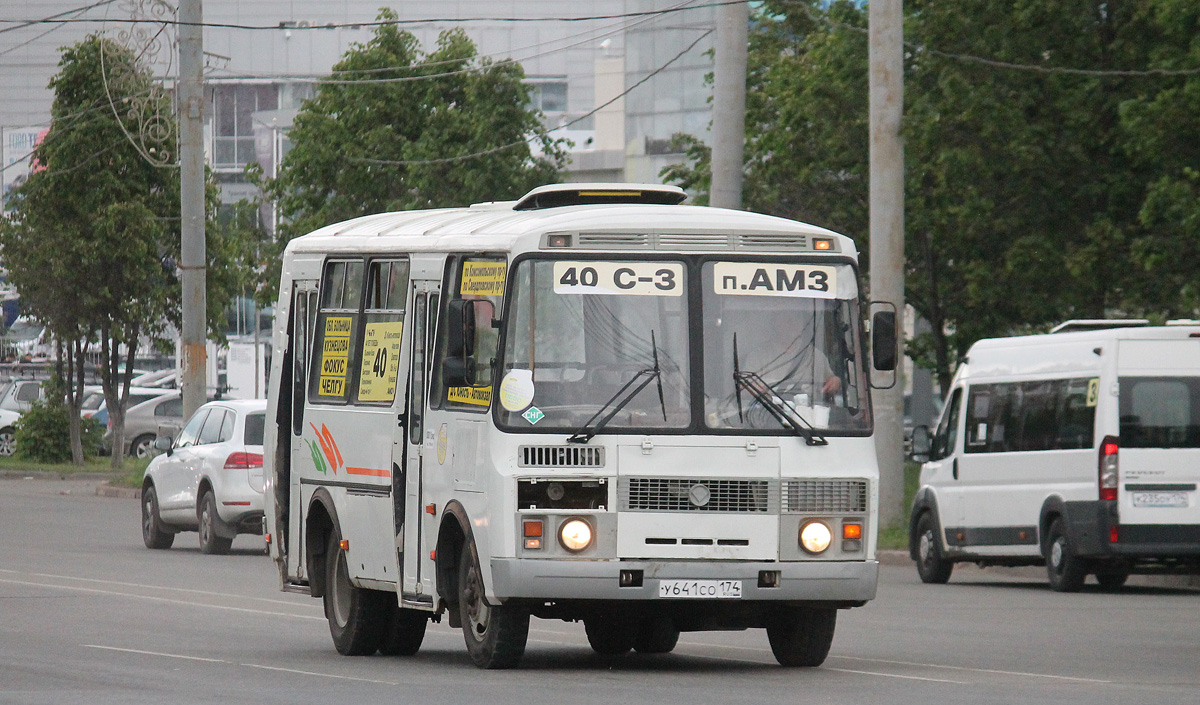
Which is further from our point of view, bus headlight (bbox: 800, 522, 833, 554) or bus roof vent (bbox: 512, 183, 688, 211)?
bus roof vent (bbox: 512, 183, 688, 211)

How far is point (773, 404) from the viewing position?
37.6 feet

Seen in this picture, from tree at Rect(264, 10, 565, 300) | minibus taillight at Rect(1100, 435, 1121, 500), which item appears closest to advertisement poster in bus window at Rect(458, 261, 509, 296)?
minibus taillight at Rect(1100, 435, 1121, 500)

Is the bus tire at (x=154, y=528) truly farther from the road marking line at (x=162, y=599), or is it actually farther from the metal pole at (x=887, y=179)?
the metal pole at (x=887, y=179)

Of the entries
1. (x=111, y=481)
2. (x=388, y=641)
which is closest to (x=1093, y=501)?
(x=388, y=641)

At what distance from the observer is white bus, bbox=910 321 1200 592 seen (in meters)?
18.5

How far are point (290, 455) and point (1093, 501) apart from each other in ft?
25.8

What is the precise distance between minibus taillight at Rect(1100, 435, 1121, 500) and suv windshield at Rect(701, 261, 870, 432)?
24.5 ft

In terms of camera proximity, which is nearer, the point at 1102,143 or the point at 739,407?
the point at 739,407

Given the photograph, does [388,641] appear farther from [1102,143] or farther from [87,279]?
[87,279]

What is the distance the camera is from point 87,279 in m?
41.7

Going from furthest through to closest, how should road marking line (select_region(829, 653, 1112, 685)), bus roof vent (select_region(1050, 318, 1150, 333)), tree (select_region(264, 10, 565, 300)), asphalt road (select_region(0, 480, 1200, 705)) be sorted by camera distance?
1. tree (select_region(264, 10, 565, 300))
2. bus roof vent (select_region(1050, 318, 1150, 333))
3. road marking line (select_region(829, 653, 1112, 685))
4. asphalt road (select_region(0, 480, 1200, 705))

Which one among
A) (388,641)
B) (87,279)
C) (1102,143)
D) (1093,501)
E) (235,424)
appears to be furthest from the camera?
(87,279)

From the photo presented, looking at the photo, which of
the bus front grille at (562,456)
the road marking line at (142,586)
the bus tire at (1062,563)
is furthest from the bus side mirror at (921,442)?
the bus front grille at (562,456)

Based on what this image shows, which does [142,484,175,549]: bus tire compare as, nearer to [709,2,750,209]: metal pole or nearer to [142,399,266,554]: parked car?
[142,399,266,554]: parked car
